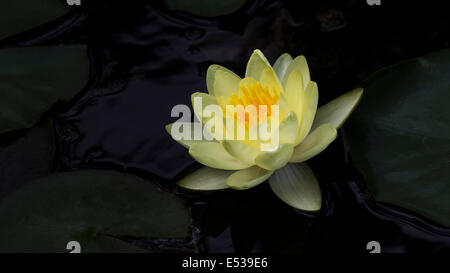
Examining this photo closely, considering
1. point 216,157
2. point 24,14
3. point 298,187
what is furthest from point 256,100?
point 24,14

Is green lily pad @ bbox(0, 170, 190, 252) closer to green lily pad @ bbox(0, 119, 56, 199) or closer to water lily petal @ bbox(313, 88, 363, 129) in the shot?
green lily pad @ bbox(0, 119, 56, 199)

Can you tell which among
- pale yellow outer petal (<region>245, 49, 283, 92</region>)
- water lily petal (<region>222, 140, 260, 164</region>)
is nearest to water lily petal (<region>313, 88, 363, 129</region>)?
pale yellow outer petal (<region>245, 49, 283, 92</region>)

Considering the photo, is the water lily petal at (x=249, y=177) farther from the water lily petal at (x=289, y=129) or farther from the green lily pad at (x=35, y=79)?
the green lily pad at (x=35, y=79)

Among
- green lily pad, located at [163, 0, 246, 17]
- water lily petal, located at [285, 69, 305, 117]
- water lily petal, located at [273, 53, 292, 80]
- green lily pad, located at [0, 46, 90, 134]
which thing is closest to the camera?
water lily petal, located at [285, 69, 305, 117]
